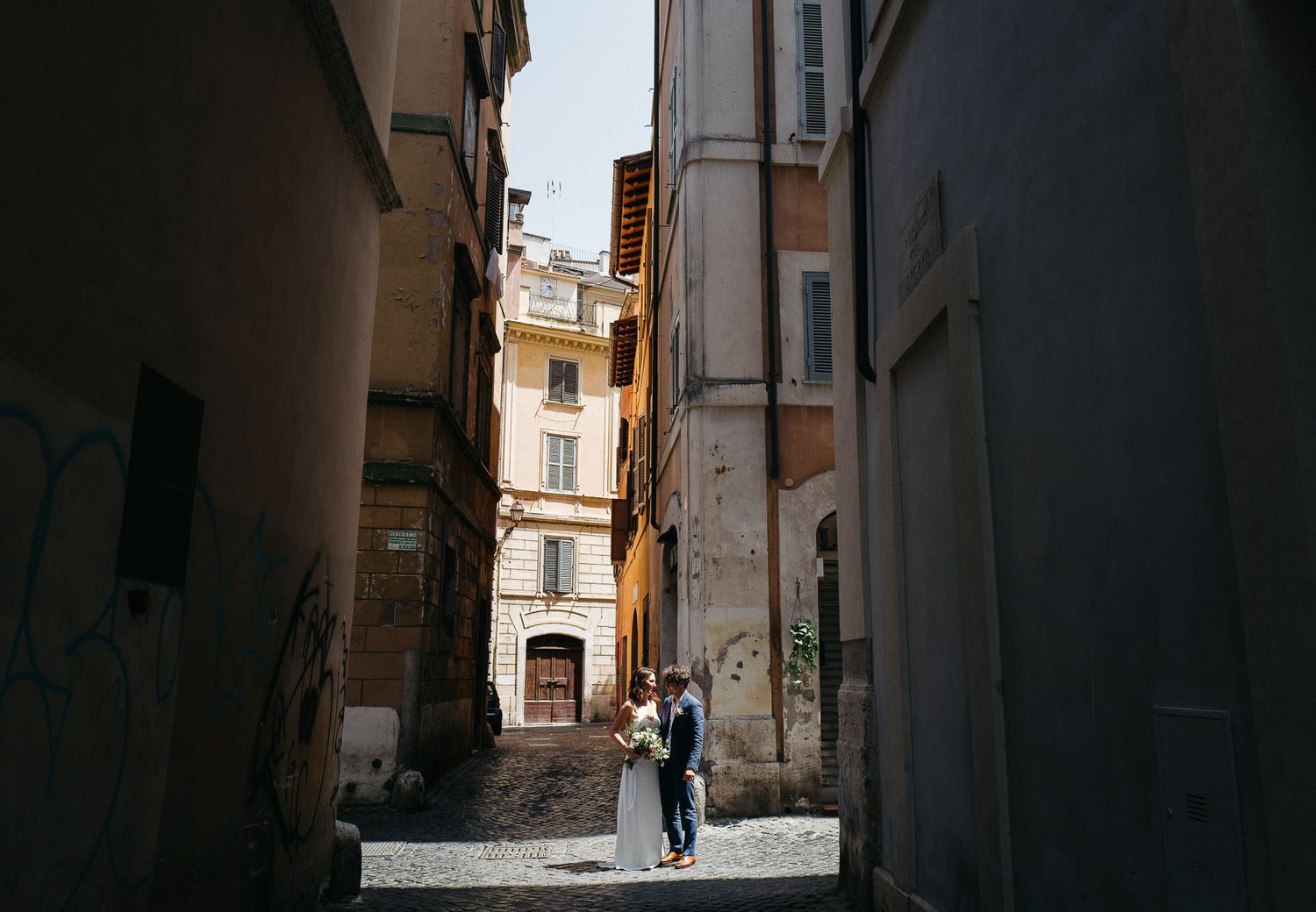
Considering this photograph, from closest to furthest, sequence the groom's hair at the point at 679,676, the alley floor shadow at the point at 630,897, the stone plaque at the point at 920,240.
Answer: the stone plaque at the point at 920,240
the alley floor shadow at the point at 630,897
the groom's hair at the point at 679,676

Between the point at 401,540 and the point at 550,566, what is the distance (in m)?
21.8

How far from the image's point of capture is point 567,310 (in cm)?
3978

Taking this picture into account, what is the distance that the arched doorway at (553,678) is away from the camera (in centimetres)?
3266

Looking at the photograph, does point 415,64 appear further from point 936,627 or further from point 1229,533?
point 1229,533

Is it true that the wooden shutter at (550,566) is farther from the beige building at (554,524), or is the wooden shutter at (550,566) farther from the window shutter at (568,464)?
the window shutter at (568,464)

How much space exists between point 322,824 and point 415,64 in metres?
9.78

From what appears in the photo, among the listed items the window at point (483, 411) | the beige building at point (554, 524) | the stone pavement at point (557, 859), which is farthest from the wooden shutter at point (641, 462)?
the beige building at point (554, 524)

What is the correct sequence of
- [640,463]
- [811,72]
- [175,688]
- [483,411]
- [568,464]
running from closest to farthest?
[175,688] → [811,72] → [483,411] → [640,463] → [568,464]

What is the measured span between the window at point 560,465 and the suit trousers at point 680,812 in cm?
2593

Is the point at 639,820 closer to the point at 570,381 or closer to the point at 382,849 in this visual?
the point at 382,849

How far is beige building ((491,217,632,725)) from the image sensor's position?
3266 cm

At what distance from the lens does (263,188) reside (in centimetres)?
475

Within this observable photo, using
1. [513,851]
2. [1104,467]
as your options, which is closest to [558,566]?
[513,851]

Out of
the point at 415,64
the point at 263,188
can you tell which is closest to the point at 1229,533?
the point at 263,188
